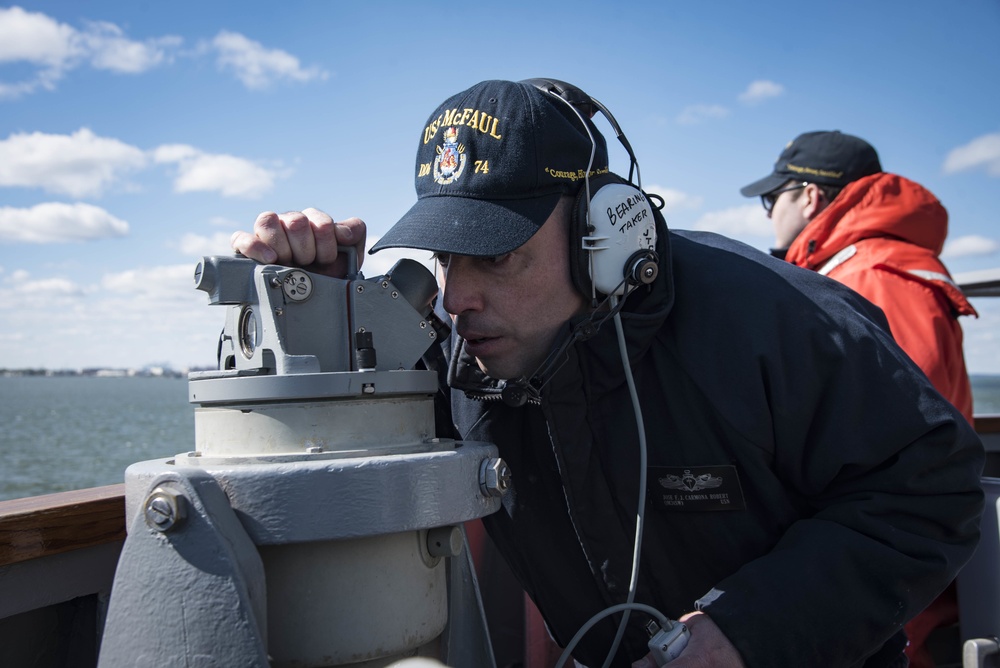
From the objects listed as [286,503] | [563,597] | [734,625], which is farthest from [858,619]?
[286,503]

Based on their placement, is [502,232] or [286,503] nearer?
[286,503]

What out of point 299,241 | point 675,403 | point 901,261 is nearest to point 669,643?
point 675,403

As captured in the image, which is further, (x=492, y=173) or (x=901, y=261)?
(x=901, y=261)

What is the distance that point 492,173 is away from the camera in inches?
64.0

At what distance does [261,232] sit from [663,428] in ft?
3.07

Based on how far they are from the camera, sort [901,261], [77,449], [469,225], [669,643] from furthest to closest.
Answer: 1. [77,449]
2. [901,261]
3. [469,225]
4. [669,643]

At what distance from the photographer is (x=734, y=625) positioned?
1465 mm

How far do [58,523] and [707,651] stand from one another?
138 centimetres

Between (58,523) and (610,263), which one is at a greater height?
(610,263)

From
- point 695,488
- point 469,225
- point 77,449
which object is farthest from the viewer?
point 77,449

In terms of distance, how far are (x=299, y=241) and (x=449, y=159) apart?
394 millimetres

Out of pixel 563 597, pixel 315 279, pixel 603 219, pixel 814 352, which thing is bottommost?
pixel 563 597

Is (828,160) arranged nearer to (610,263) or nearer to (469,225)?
(610,263)

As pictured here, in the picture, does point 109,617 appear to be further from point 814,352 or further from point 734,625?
point 814,352
